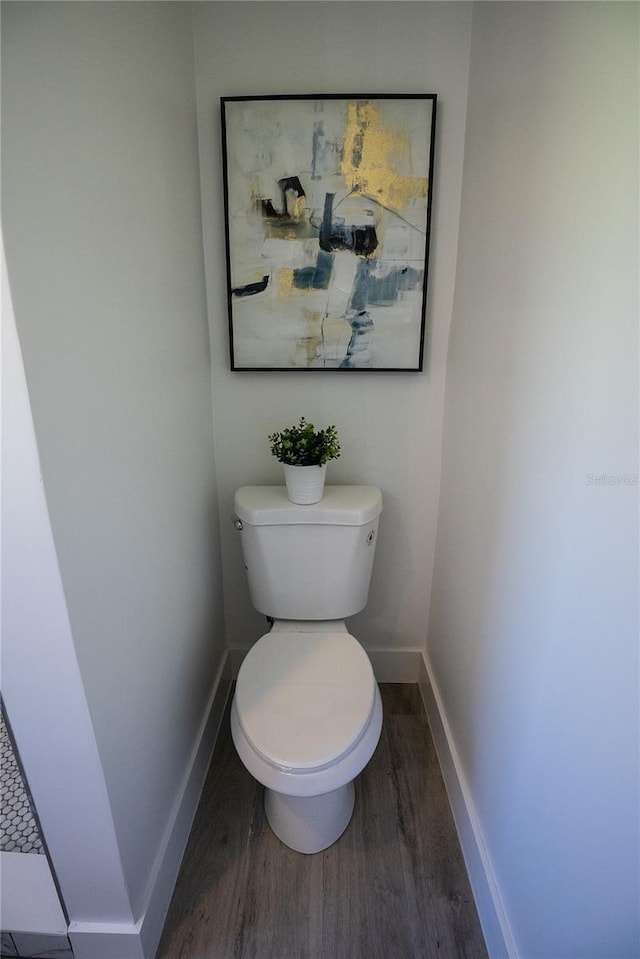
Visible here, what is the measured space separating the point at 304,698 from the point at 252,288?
1.12 meters

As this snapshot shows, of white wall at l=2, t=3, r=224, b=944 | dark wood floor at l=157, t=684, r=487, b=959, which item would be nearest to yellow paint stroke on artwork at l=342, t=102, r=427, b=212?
white wall at l=2, t=3, r=224, b=944

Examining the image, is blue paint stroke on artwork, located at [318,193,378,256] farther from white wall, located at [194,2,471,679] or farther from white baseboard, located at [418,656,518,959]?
white baseboard, located at [418,656,518,959]

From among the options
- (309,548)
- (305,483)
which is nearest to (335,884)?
(309,548)

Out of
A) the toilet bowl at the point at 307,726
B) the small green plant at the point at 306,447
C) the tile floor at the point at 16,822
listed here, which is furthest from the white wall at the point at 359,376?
the tile floor at the point at 16,822

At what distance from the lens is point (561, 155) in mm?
843

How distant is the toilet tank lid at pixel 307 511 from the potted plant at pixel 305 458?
0.03m

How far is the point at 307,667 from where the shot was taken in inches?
52.0

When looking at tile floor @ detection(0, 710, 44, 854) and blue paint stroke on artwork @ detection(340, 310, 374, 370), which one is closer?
tile floor @ detection(0, 710, 44, 854)

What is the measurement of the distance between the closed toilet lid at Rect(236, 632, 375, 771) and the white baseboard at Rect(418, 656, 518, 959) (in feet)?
1.28

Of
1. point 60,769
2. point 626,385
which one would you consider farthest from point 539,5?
point 60,769

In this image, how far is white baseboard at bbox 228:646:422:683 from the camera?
6.05 feet

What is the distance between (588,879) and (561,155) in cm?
116

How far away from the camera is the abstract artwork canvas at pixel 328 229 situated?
1302 millimetres

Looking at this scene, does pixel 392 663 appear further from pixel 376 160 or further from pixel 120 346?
pixel 376 160
